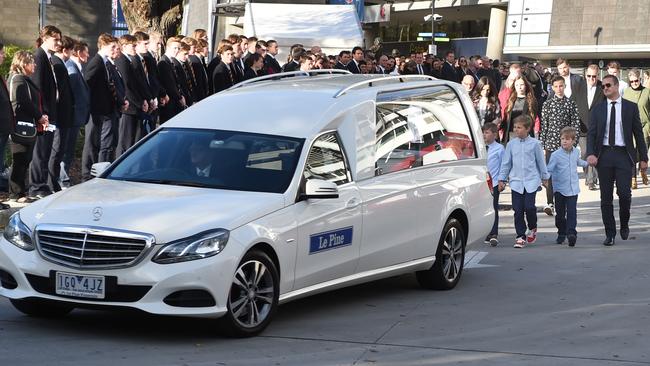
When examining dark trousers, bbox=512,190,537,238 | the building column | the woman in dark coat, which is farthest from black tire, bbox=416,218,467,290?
the building column

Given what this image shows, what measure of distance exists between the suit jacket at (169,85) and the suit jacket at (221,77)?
128 cm

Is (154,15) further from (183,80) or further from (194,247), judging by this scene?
(194,247)

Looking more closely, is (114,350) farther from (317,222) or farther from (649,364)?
(649,364)

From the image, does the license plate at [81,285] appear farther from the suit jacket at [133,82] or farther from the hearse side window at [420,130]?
the suit jacket at [133,82]

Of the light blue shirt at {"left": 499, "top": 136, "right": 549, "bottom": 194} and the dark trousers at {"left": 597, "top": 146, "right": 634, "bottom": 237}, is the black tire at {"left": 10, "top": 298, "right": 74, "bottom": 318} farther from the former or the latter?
the dark trousers at {"left": 597, "top": 146, "right": 634, "bottom": 237}

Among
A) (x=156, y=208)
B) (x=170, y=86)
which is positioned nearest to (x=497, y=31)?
(x=170, y=86)

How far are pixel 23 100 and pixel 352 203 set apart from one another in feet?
22.1

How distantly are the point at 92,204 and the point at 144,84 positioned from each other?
28.4 ft

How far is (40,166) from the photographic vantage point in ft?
51.1

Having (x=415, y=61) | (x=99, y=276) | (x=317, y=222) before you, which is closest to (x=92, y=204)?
(x=99, y=276)

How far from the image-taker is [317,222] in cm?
900

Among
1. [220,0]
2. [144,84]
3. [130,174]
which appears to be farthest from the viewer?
[220,0]

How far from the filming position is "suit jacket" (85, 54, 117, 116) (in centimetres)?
1631

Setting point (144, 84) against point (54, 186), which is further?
point (144, 84)
